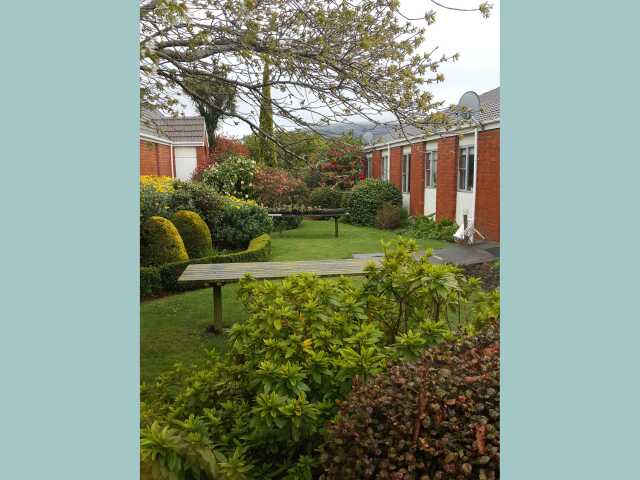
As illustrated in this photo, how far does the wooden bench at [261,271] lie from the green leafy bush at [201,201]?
0.50 m

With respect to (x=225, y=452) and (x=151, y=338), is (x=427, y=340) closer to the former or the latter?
(x=225, y=452)

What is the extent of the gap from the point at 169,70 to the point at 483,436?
10.4ft

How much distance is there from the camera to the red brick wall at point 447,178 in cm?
316

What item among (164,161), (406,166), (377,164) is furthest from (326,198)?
(164,161)

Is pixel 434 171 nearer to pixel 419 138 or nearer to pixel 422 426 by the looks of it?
pixel 419 138

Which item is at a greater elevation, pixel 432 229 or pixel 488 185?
pixel 488 185

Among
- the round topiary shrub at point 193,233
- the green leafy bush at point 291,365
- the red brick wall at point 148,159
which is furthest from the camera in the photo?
the round topiary shrub at point 193,233

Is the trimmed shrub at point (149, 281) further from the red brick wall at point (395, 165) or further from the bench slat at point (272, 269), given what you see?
the red brick wall at point (395, 165)

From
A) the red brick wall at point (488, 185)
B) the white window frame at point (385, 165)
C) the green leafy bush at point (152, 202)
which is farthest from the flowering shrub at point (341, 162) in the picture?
the green leafy bush at point (152, 202)

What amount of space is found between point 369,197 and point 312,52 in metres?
1.10

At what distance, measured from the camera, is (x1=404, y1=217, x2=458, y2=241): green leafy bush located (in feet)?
10.6

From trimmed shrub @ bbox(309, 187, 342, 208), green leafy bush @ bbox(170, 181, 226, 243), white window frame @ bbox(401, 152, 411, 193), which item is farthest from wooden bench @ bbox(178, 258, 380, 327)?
white window frame @ bbox(401, 152, 411, 193)

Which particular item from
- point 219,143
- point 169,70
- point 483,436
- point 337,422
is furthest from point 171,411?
point 169,70

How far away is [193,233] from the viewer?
3.56 meters
